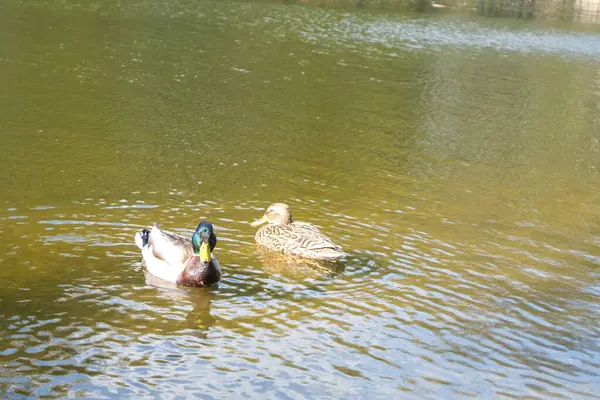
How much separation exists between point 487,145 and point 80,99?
7912 millimetres

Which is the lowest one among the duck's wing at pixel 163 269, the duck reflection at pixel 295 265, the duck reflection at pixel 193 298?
the duck reflection at pixel 193 298

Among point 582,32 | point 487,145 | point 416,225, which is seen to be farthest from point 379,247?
point 582,32

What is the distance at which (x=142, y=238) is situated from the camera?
916 cm

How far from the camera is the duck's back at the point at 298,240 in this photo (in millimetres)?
9414

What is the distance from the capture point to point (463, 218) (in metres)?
11.6

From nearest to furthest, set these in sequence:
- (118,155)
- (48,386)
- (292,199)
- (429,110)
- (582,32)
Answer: (48,386), (292,199), (118,155), (429,110), (582,32)

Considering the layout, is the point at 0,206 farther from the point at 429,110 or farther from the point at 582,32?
the point at 582,32

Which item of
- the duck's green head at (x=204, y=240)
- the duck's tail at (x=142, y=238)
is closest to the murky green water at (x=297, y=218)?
the duck's tail at (x=142, y=238)

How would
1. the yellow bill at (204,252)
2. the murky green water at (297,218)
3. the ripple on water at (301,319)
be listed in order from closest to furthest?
the ripple on water at (301,319)
the murky green water at (297,218)
the yellow bill at (204,252)

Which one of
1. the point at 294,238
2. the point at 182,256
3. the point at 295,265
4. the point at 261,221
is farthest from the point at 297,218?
the point at 182,256

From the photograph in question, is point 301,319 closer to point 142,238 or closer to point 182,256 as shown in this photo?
point 182,256

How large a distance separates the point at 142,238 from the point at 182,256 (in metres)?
0.56

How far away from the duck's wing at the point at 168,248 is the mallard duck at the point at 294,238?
3.66 feet

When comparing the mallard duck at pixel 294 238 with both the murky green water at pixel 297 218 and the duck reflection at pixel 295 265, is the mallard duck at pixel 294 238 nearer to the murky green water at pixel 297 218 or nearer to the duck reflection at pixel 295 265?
the duck reflection at pixel 295 265
